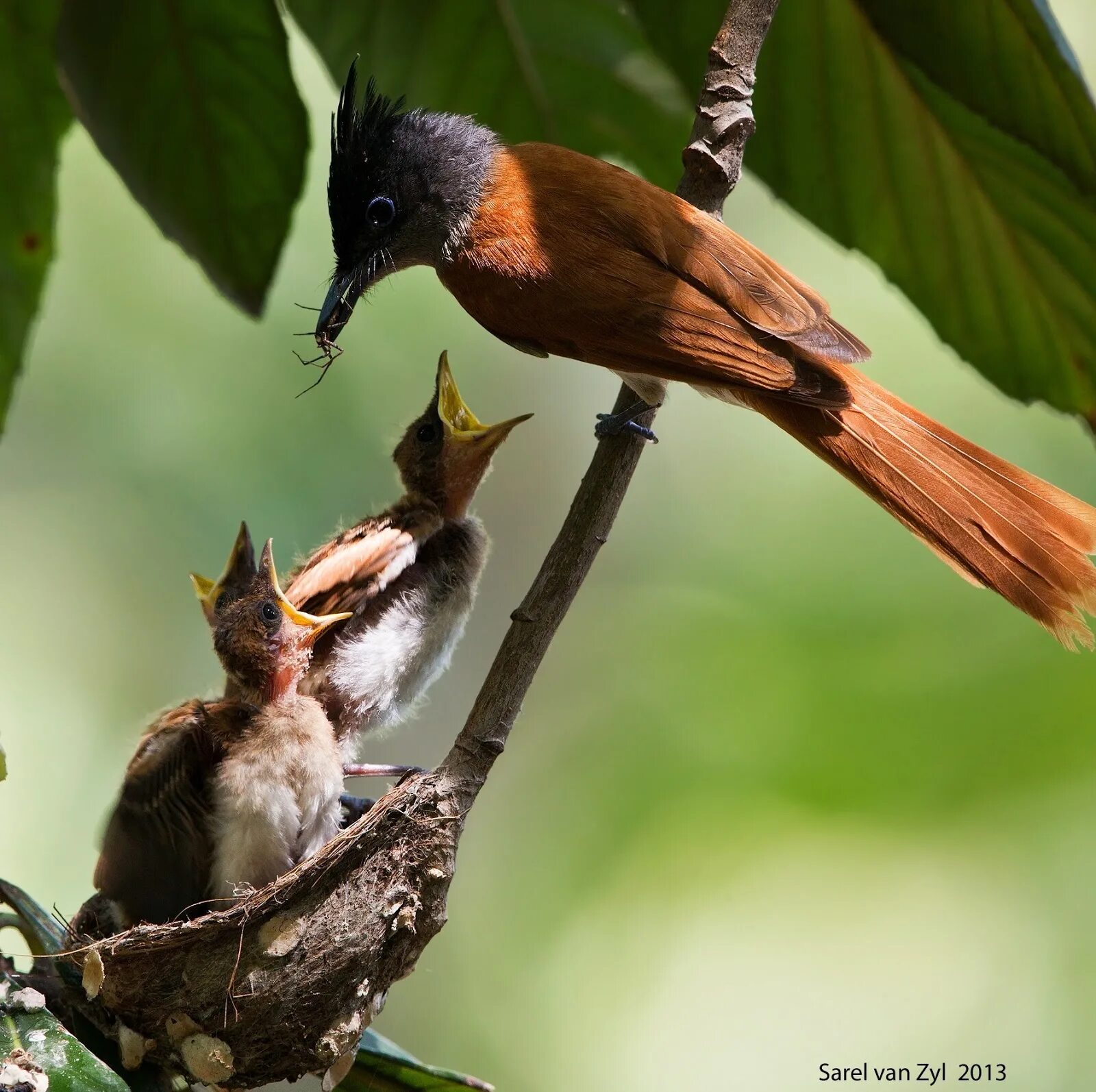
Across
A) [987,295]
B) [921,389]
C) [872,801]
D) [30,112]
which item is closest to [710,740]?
[872,801]

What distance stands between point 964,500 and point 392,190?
4.62 ft

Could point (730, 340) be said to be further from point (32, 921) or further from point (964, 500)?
point (32, 921)

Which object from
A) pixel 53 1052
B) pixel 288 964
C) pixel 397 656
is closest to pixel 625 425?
pixel 397 656

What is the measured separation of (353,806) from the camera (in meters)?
2.85

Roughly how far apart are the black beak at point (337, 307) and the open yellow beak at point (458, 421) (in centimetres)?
35

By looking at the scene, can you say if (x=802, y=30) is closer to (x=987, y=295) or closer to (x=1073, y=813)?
(x=987, y=295)

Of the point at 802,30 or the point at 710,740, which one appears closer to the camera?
the point at 802,30

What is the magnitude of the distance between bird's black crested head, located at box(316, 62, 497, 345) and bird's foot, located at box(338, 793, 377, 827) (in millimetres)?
1044

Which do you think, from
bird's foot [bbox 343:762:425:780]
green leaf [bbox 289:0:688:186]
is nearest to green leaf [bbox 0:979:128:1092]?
bird's foot [bbox 343:762:425:780]

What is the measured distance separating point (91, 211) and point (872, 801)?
16.9 feet

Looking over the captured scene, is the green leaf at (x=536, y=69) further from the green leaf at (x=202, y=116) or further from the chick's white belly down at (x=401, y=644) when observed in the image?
the chick's white belly down at (x=401, y=644)

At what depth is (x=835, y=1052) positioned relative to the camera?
5633mm

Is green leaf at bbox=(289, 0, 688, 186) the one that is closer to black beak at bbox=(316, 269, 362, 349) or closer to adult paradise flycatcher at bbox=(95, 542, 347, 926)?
black beak at bbox=(316, 269, 362, 349)

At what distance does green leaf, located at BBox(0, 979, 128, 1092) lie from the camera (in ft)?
5.77
